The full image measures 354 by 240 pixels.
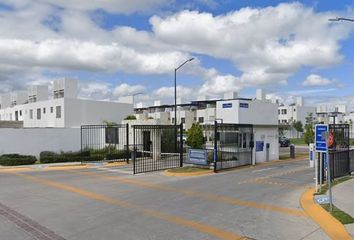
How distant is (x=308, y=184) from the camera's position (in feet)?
58.6

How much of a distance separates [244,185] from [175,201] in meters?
5.00

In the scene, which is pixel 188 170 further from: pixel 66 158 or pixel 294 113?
pixel 294 113

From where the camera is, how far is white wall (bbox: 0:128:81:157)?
29.9 m

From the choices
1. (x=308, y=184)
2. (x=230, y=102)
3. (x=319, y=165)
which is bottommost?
(x=308, y=184)

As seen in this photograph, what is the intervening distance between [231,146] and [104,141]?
16516mm

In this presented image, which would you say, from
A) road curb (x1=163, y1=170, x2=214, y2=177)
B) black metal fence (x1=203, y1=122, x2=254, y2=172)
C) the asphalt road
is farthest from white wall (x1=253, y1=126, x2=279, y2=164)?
the asphalt road

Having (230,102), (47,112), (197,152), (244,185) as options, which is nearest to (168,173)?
(197,152)

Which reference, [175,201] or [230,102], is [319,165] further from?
[230,102]

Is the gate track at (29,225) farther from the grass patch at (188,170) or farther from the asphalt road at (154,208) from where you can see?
the grass patch at (188,170)

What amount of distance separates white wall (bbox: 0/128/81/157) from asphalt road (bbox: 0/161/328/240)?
10.8m

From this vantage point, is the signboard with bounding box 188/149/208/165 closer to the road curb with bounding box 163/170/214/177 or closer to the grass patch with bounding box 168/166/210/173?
the grass patch with bounding box 168/166/210/173

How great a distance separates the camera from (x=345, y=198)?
12945 mm

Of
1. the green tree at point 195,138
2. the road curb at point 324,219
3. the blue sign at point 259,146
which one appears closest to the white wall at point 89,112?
the green tree at point 195,138

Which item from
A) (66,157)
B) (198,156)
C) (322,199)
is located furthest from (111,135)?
(322,199)
